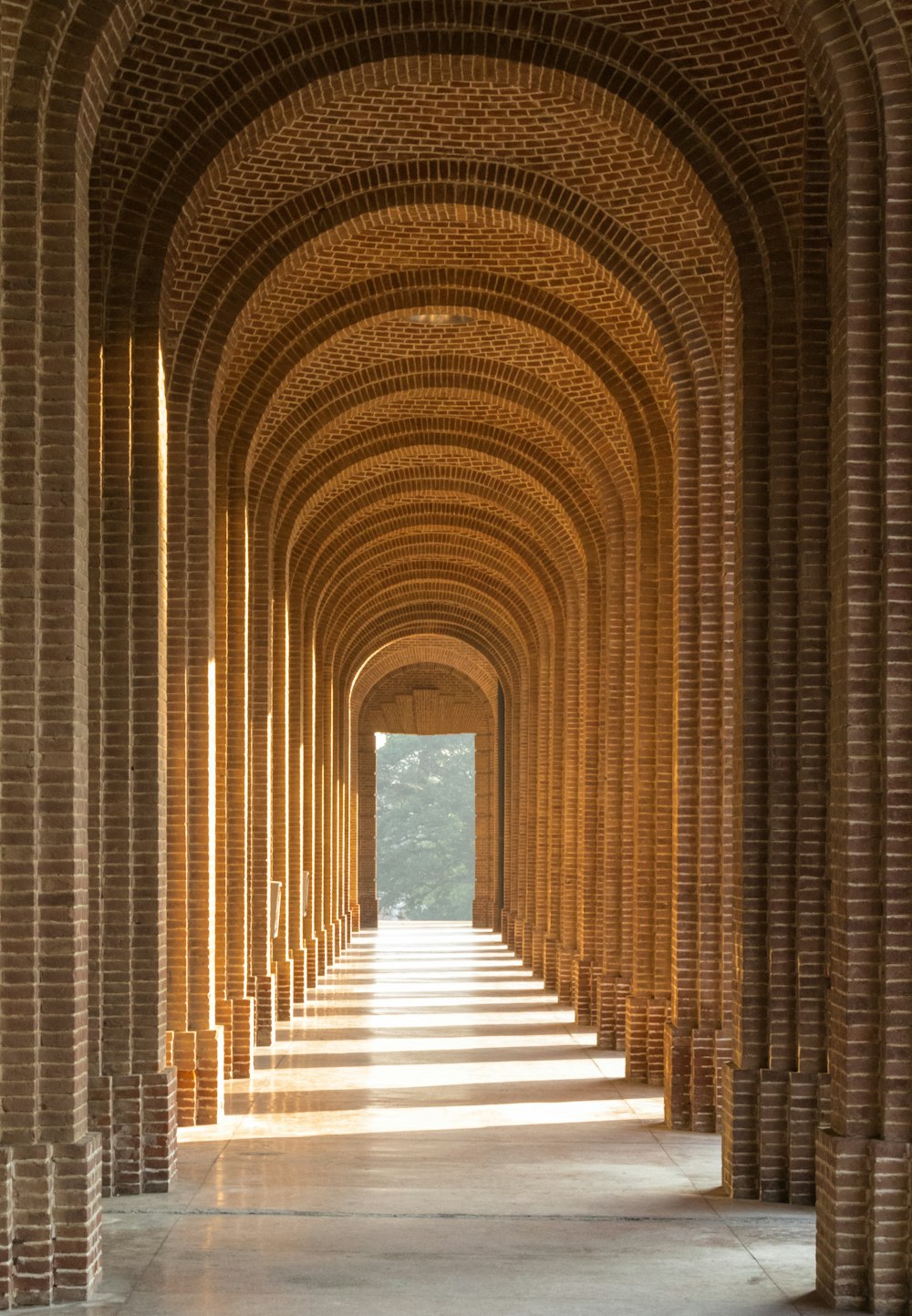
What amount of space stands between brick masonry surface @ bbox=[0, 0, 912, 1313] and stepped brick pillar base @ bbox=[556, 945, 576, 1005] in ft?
7.50

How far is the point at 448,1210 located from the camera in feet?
33.4

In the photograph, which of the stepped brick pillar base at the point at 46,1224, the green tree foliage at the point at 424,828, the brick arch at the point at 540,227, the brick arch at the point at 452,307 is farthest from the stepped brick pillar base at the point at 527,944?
the green tree foliage at the point at 424,828

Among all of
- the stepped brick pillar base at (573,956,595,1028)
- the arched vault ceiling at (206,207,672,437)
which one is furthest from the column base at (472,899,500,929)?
the arched vault ceiling at (206,207,672,437)

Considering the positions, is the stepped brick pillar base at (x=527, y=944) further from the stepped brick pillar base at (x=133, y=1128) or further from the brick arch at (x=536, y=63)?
the brick arch at (x=536, y=63)

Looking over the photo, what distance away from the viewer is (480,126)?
13219 millimetres

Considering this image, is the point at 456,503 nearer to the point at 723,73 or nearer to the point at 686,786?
the point at 686,786

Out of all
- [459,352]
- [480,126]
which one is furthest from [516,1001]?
[480,126]

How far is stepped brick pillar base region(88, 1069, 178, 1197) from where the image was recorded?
10516mm

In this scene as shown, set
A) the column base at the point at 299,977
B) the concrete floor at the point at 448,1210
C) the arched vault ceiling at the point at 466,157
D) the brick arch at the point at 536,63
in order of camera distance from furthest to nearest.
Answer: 1. the column base at the point at 299,977
2. the arched vault ceiling at the point at 466,157
3. the brick arch at the point at 536,63
4. the concrete floor at the point at 448,1210

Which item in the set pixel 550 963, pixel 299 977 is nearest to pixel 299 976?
pixel 299 977

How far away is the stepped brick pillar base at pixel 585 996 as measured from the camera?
66.5ft

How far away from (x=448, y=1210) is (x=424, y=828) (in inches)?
2631

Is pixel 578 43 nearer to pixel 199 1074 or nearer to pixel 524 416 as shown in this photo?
pixel 199 1074

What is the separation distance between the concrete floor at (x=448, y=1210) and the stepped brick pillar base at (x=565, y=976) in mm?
5261
